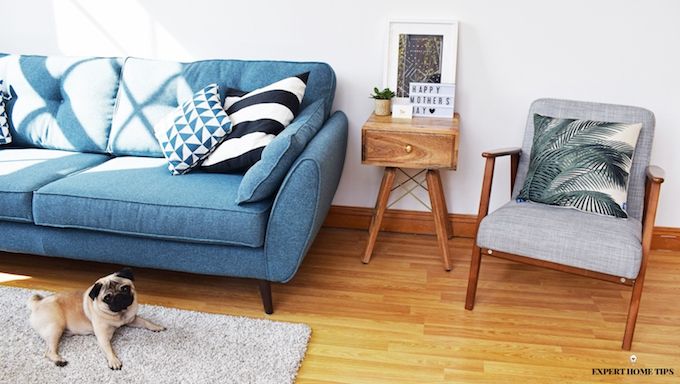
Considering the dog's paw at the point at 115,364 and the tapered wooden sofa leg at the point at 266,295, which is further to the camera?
the tapered wooden sofa leg at the point at 266,295

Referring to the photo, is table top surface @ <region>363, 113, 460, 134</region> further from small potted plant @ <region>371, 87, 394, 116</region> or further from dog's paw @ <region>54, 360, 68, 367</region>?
dog's paw @ <region>54, 360, 68, 367</region>

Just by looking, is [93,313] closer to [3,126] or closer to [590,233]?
[3,126]

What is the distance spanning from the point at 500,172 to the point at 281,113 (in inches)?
44.8

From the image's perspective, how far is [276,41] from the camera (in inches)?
110

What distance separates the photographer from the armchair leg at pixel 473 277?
2.18 metres

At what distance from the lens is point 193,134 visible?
2.30 metres

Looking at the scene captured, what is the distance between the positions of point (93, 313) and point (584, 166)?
6.03ft

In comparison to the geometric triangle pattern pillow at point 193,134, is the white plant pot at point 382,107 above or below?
above

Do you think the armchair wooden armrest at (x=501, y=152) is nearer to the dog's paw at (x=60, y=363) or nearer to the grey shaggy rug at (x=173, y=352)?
the grey shaggy rug at (x=173, y=352)

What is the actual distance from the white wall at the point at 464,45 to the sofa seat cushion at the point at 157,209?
34.8 inches

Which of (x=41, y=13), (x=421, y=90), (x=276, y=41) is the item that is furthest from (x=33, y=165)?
(x=421, y=90)

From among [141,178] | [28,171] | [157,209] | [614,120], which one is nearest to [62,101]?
[28,171]

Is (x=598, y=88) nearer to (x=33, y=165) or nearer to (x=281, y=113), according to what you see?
(x=281, y=113)

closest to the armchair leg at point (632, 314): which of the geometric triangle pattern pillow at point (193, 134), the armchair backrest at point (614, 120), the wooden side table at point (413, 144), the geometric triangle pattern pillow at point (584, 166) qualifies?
the geometric triangle pattern pillow at point (584, 166)
